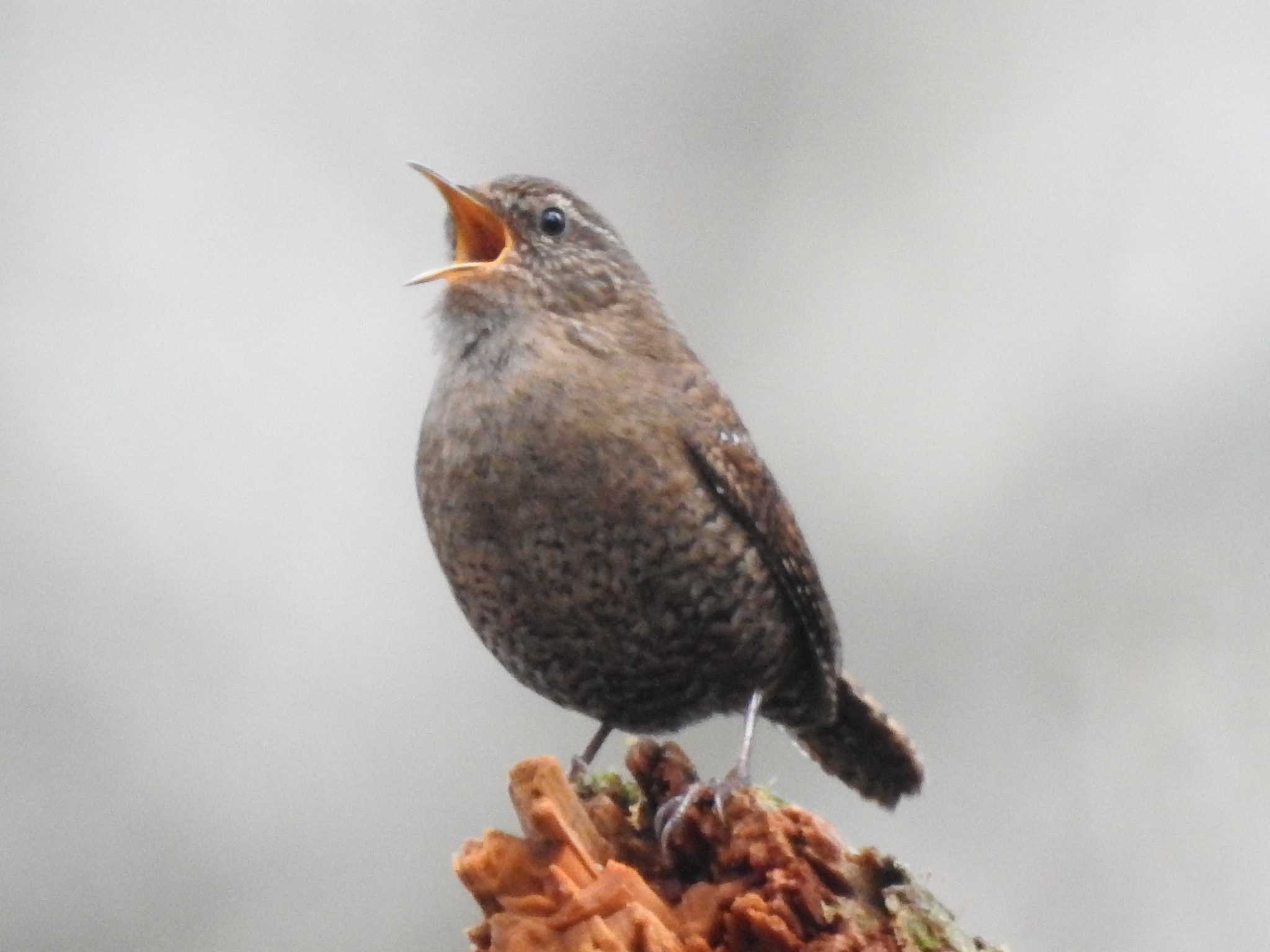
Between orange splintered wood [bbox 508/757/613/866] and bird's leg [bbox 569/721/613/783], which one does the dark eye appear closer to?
bird's leg [bbox 569/721/613/783]

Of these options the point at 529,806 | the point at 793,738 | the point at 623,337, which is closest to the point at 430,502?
the point at 623,337

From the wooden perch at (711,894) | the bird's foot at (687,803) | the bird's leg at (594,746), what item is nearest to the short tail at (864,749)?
the bird's leg at (594,746)

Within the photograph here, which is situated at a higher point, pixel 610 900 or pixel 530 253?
pixel 530 253

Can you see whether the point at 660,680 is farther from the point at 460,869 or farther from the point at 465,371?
the point at 460,869

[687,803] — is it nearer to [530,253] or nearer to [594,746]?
[594,746]

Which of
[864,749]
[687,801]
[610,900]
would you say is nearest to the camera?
[610,900]

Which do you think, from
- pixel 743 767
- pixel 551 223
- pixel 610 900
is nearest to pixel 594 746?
pixel 743 767
